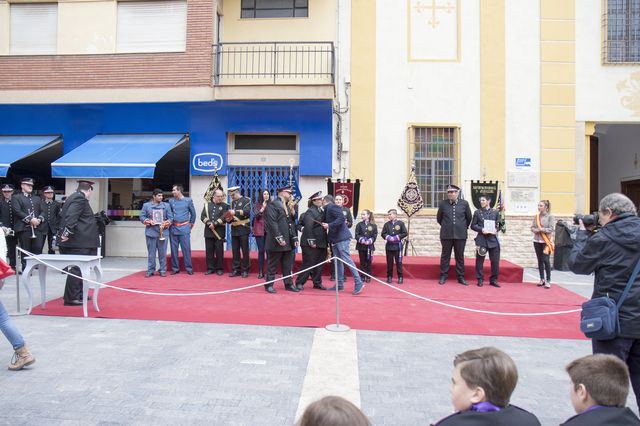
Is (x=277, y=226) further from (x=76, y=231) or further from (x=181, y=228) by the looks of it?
(x=76, y=231)

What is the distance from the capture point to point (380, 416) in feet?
11.5

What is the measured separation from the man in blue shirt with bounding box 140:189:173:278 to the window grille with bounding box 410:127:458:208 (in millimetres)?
6764

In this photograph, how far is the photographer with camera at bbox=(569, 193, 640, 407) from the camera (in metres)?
3.32

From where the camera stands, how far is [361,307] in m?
7.20

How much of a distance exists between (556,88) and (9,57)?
15.1 metres

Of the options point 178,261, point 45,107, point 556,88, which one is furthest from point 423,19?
point 45,107

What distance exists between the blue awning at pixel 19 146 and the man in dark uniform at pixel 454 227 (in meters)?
10.8

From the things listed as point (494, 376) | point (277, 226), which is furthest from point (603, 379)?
Answer: point (277, 226)

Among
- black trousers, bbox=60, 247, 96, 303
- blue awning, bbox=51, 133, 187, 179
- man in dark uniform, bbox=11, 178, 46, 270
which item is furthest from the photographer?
blue awning, bbox=51, 133, 187, 179

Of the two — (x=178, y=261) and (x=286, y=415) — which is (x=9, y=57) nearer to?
(x=178, y=261)

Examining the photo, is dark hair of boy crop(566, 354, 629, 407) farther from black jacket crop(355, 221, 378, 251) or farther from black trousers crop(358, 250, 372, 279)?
black trousers crop(358, 250, 372, 279)

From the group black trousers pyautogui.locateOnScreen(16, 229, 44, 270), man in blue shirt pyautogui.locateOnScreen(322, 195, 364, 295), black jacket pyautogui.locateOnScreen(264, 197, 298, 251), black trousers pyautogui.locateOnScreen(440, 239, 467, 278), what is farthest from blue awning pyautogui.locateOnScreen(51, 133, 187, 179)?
black trousers pyautogui.locateOnScreen(440, 239, 467, 278)

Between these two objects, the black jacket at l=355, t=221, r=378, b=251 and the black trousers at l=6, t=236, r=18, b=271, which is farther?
the black trousers at l=6, t=236, r=18, b=271

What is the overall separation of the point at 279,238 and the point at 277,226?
23cm
